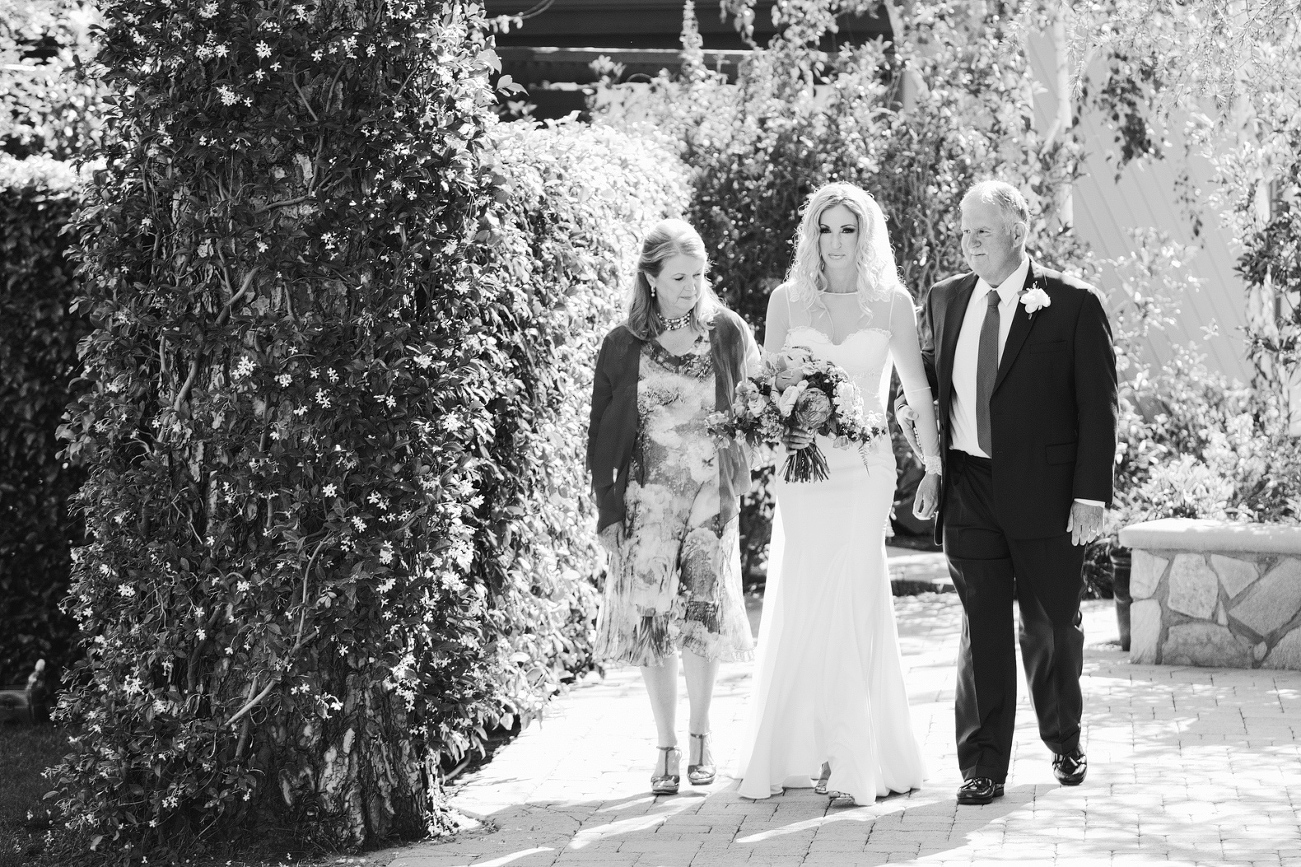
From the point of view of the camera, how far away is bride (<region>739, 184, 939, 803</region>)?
18.2 ft

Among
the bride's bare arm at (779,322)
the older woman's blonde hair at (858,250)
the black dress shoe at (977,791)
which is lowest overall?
the black dress shoe at (977,791)

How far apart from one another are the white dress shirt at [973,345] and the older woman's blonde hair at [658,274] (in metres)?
0.97

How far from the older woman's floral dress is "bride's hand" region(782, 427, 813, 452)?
0.43 meters

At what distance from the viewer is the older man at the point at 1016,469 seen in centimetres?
544

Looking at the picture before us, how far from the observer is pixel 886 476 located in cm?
566

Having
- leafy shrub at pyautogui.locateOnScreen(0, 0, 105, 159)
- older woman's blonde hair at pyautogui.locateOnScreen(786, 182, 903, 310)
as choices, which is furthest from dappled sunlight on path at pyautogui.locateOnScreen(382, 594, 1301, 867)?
leafy shrub at pyautogui.locateOnScreen(0, 0, 105, 159)

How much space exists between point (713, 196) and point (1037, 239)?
7.52 ft

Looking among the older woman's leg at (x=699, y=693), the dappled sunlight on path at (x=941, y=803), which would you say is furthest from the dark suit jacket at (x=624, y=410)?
the dappled sunlight on path at (x=941, y=803)

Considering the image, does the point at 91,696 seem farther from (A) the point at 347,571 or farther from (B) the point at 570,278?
(B) the point at 570,278

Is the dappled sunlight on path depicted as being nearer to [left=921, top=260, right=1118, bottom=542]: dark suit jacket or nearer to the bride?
the bride

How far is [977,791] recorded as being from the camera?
545 centimetres

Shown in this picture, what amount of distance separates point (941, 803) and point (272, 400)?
277 cm

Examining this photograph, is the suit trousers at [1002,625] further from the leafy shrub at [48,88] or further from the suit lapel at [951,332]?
the leafy shrub at [48,88]

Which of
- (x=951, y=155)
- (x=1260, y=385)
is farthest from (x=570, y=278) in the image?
(x=1260, y=385)
